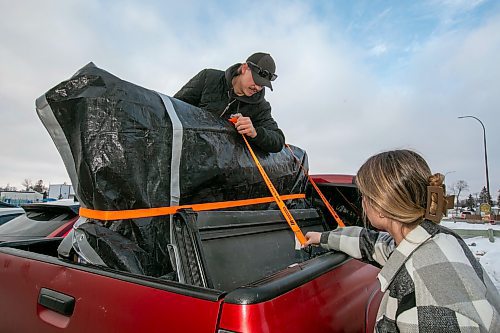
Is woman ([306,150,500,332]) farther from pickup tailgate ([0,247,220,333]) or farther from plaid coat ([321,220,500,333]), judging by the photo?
pickup tailgate ([0,247,220,333])

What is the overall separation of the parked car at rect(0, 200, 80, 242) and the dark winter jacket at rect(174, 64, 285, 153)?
2.31 m

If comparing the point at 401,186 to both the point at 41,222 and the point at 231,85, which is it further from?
the point at 41,222

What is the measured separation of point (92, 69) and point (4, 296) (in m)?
1.34

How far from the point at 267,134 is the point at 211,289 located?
1.69m

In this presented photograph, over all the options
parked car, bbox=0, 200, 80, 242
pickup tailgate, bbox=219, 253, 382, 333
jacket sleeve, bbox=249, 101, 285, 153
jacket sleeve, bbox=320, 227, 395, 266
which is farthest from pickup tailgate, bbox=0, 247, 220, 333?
parked car, bbox=0, 200, 80, 242

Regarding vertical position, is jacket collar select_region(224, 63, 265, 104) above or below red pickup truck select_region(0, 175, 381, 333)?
above

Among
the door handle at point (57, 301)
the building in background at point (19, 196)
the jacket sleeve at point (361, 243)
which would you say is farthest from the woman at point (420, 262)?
the building in background at point (19, 196)

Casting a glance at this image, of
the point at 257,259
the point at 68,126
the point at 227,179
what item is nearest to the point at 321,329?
the point at 257,259

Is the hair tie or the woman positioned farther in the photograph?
the hair tie

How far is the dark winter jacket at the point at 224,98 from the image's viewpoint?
9.39ft

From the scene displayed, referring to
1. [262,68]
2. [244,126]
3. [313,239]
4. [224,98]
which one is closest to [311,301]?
[313,239]

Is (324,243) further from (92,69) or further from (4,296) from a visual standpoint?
(4,296)

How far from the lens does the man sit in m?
2.88

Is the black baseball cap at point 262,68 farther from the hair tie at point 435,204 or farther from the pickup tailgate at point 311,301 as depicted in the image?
the hair tie at point 435,204
